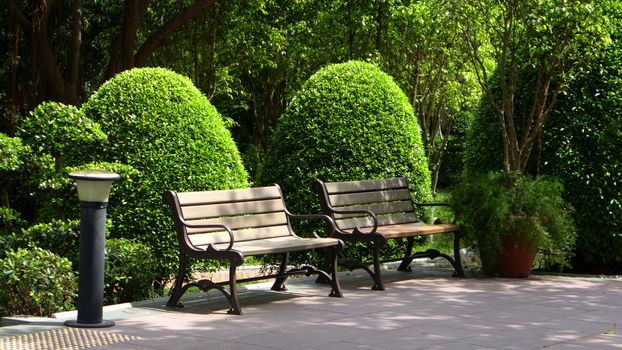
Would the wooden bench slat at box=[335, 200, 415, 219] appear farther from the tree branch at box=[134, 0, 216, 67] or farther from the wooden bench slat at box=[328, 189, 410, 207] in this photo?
the tree branch at box=[134, 0, 216, 67]

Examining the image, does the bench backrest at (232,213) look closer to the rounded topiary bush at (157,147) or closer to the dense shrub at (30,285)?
the rounded topiary bush at (157,147)

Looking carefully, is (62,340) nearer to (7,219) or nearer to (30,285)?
(30,285)

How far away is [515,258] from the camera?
1105 centimetres

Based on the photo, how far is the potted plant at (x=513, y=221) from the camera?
35.3ft

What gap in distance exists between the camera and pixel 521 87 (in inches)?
482

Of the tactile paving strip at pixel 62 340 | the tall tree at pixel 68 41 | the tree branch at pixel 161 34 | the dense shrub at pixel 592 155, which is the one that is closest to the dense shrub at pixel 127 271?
the tactile paving strip at pixel 62 340

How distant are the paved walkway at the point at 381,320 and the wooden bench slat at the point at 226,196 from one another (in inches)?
37.2

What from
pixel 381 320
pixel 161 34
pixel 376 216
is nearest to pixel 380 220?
pixel 376 216

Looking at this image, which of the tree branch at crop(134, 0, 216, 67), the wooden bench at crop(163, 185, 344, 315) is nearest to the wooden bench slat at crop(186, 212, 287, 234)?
the wooden bench at crop(163, 185, 344, 315)

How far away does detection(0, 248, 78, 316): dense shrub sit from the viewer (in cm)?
801

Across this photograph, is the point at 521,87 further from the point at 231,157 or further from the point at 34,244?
the point at 34,244

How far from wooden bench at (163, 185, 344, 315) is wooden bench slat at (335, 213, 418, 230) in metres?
0.39

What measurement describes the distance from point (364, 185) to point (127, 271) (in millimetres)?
3082

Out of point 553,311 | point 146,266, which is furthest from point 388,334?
point 146,266
